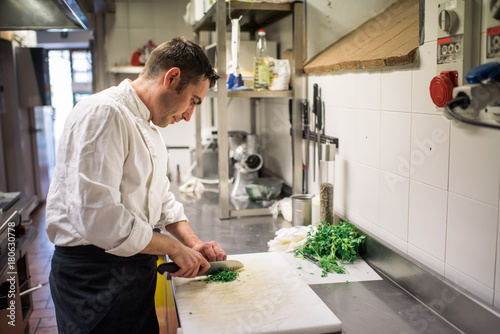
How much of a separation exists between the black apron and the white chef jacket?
59mm

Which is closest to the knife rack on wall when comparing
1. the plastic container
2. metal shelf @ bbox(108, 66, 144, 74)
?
the plastic container

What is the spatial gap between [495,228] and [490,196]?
0.24 feet

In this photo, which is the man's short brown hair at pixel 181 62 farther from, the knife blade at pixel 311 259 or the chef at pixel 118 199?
the knife blade at pixel 311 259

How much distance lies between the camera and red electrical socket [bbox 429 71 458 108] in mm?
1197

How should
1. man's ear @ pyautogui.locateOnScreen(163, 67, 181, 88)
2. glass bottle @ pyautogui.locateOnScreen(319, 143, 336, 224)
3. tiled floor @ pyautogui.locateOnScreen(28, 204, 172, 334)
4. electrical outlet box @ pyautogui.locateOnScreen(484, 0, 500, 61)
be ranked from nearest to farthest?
electrical outlet box @ pyautogui.locateOnScreen(484, 0, 500, 61) < man's ear @ pyautogui.locateOnScreen(163, 67, 181, 88) < glass bottle @ pyautogui.locateOnScreen(319, 143, 336, 224) < tiled floor @ pyautogui.locateOnScreen(28, 204, 172, 334)

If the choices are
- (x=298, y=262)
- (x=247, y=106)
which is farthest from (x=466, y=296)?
(x=247, y=106)

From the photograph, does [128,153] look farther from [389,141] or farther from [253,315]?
[389,141]

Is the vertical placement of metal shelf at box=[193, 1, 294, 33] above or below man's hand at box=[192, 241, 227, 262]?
above

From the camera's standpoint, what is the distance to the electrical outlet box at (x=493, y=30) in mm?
1031

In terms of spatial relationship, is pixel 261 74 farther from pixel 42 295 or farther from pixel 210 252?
pixel 42 295

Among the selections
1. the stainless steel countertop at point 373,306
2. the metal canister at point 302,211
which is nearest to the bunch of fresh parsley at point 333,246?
the stainless steel countertop at point 373,306

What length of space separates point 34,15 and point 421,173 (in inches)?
73.6

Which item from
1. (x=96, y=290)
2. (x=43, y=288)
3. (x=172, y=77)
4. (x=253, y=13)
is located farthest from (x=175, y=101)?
(x=43, y=288)

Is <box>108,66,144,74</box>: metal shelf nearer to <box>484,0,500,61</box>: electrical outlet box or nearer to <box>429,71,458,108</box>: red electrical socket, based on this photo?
<box>429,71,458,108</box>: red electrical socket
